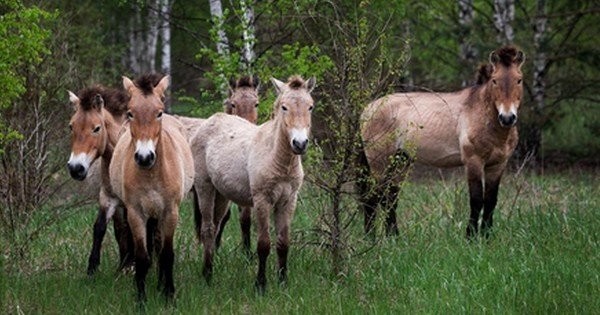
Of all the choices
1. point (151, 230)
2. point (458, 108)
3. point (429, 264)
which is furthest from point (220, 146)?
point (458, 108)

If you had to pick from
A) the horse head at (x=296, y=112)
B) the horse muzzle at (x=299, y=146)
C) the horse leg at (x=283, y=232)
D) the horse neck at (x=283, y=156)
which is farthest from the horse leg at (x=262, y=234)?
the horse muzzle at (x=299, y=146)

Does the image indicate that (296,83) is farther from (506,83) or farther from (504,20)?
(504,20)

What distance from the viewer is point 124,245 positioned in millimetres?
10195

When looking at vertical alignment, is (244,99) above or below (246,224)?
above

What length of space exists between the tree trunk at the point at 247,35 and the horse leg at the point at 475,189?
11.3 ft

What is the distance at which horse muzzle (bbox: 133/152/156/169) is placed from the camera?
815cm

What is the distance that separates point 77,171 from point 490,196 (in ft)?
15.5

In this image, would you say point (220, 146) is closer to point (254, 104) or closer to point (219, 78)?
point (254, 104)

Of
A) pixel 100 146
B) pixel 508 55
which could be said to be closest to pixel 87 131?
pixel 100 146

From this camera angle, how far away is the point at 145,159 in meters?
8.14

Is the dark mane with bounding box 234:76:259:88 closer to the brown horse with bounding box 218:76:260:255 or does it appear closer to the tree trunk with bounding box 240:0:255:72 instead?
the brown horse with bounding box 218:76:260:255

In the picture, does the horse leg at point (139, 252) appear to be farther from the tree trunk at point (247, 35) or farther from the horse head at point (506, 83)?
the tree trunk at point (247, 35)

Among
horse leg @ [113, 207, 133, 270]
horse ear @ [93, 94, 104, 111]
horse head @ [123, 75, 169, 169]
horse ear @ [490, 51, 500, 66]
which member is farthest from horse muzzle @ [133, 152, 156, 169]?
horse ear @ [490, 51, 500, 66]

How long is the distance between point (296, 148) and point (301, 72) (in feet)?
13.9
